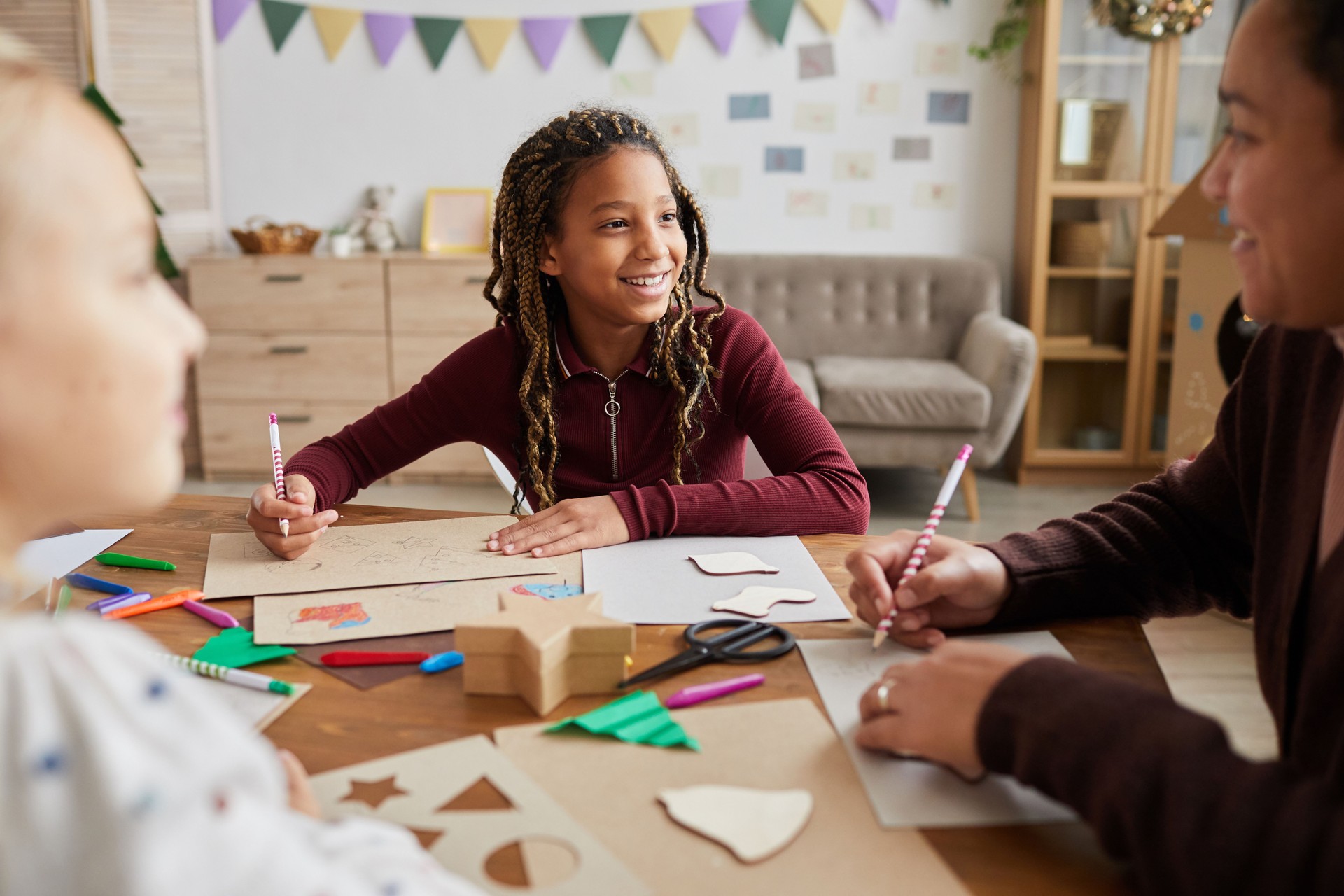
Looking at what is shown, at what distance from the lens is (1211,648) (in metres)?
2.41

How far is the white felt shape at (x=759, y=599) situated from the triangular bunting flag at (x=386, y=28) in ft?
13.2

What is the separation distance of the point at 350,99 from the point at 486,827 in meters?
4.36

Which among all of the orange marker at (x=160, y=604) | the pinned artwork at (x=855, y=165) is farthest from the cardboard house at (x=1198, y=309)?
the orange marker at (x=160, y=604)

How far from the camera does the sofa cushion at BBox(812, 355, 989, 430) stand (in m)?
3.65

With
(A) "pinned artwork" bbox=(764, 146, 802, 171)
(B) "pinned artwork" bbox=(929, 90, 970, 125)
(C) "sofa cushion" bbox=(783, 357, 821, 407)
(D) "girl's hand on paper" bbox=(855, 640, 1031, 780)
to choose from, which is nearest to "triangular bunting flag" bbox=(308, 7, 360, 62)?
(A) "pinned artwork" bbox=(764, 146, 802, 171)

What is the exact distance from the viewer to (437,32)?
4.34 meters

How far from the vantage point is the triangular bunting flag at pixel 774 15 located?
429 centimetres

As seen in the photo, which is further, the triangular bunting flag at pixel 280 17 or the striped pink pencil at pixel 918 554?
the triangular bunting flag at pixel 280 17

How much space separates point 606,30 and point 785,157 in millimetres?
909

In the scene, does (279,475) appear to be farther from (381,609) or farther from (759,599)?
(759,599)

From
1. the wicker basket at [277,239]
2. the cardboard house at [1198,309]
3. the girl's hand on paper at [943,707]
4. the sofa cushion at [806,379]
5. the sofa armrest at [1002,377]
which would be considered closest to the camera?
the girl's hand on paper at [943,707]

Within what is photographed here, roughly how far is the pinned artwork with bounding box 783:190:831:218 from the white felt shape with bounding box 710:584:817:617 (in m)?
3.70

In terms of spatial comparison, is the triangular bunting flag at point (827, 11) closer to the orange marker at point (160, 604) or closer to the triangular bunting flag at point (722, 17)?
the triangular bunting flag at point (722, 17)

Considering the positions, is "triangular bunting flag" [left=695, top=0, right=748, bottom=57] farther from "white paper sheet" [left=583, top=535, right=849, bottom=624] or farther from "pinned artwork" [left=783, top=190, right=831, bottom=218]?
"white paper sheet" [left=583, top=535, right=849, bottom=624]
